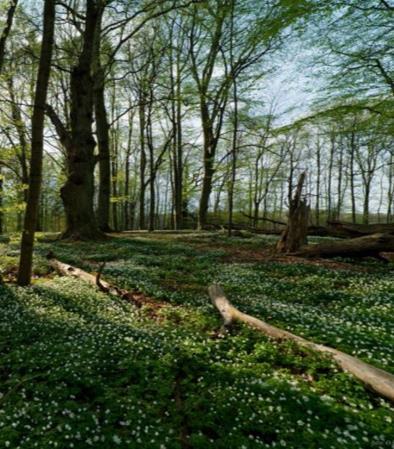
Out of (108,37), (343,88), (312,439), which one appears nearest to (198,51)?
(108,37)

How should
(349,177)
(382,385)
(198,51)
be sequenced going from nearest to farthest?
1. (382,385)
2. (198,51)
3. (349,177)

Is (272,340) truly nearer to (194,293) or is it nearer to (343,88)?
(194,293)

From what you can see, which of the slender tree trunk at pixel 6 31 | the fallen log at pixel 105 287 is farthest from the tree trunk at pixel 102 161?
the fallen log at pixel 105 287

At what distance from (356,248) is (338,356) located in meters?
9.47

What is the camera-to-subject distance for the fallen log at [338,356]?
13.9ft

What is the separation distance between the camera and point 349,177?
45281 mm

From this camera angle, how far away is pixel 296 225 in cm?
1492

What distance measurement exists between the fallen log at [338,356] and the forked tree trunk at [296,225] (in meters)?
8.74

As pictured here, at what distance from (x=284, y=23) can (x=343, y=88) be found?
5.41 meters

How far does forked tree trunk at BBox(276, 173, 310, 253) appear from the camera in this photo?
15.0 metres

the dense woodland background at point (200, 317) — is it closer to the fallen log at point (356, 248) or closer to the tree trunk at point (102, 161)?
the fallen log at point (356, 248)

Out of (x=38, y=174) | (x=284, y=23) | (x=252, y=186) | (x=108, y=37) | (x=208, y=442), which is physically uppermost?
(x=108, y=37)

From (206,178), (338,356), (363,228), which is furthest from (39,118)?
(206,178)

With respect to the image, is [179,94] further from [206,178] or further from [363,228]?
[363,228]
